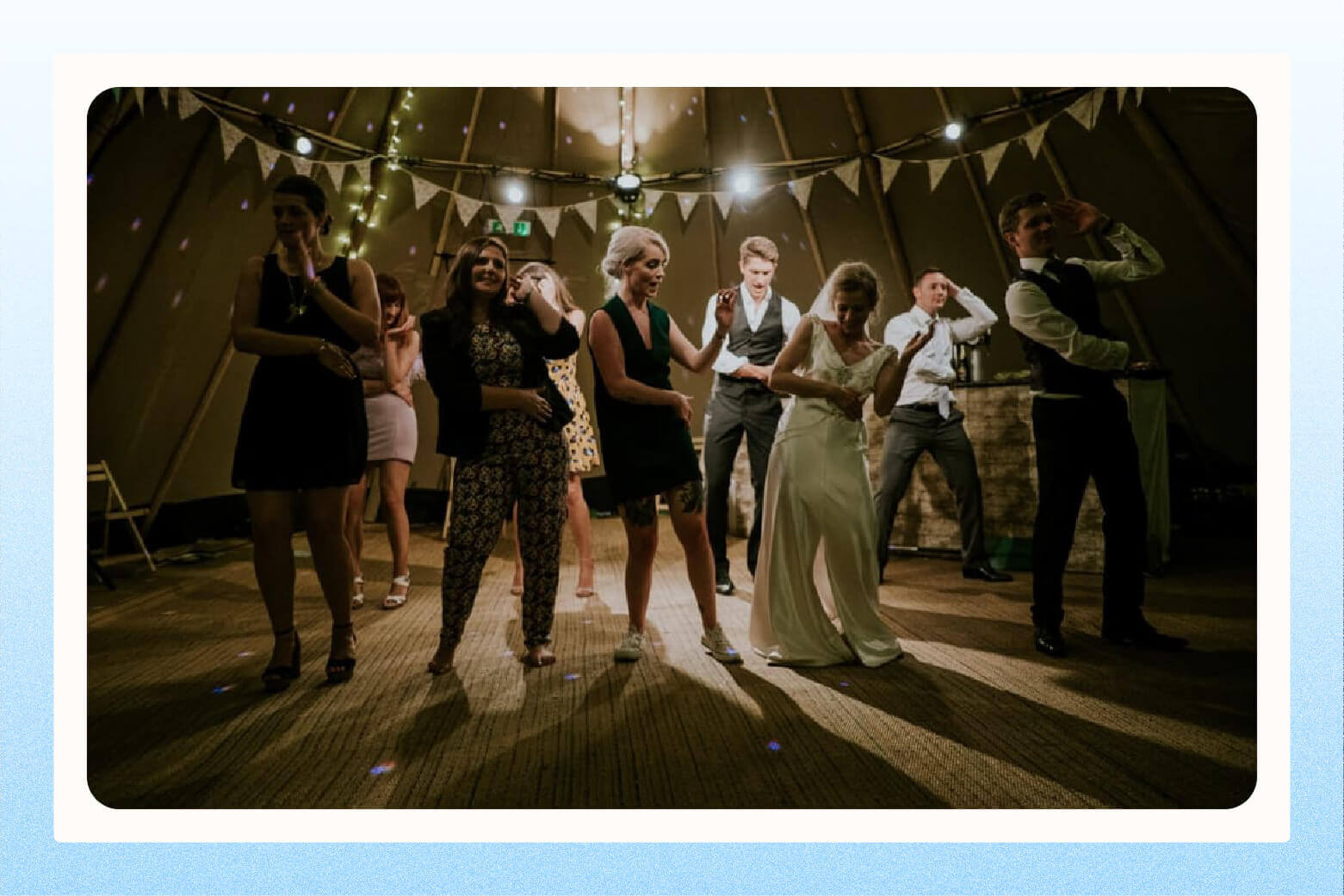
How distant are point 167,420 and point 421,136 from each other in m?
2.45

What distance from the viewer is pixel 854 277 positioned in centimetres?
208

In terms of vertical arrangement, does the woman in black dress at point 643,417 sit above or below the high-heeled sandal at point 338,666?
above

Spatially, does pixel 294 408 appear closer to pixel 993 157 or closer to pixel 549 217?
pixel 549 217

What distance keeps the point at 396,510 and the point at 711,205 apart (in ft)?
11.8

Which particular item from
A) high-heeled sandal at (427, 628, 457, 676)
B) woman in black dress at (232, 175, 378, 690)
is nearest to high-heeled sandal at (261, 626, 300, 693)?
woman in black dress at (232, 175, 378, 690)

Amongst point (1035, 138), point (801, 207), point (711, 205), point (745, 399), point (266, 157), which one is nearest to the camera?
point (745, 399)

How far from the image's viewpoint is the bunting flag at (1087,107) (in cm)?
315

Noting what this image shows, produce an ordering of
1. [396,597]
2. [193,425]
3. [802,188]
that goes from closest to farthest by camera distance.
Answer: [396,597] → [193,425] → [802,188]

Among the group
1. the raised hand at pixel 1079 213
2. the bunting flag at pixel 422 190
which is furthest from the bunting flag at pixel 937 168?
the bunting flag at pixel 422 190

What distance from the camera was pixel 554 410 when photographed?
6.55 ft

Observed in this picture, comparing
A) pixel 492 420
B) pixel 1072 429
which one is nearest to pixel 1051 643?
pixel 1072 429

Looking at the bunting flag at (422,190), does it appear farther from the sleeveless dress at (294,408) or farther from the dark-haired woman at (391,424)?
the sleeveless dress at (294,408)

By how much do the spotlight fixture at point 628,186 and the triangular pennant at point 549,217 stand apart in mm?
456
